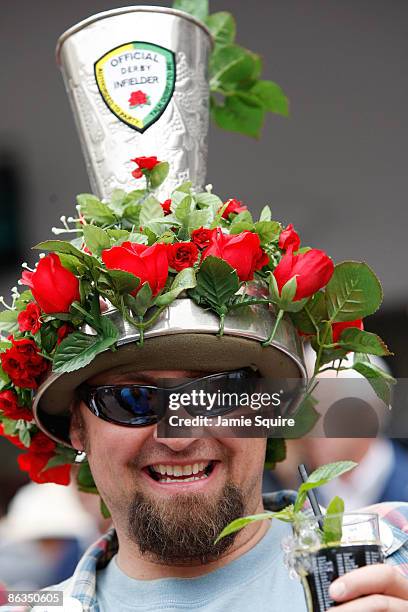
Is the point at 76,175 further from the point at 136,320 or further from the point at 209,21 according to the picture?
the point at 136,320

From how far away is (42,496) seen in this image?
2443 millimetres

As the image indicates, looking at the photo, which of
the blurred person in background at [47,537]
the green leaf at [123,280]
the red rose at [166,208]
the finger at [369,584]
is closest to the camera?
the finger at [369,584]

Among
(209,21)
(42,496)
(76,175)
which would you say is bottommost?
(42,496)

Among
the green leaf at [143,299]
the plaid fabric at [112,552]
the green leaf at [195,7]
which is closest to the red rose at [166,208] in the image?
the green leaf at [143,299]

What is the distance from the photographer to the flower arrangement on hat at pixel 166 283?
1.48 m

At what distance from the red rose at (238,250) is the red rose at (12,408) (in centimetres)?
46

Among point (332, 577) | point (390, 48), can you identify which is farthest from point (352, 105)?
point (332, 577)

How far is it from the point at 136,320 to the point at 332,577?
55cm

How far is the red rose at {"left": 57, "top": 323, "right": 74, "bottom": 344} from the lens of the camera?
5.07 feet

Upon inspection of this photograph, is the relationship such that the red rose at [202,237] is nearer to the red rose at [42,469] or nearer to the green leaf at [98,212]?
the green leaf at [98,212]

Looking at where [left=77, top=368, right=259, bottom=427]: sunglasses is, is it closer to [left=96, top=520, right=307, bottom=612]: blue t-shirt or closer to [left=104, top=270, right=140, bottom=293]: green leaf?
[left=104, top=270, right=140, bottom=293]: green leaf

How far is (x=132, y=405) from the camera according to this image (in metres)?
1.55

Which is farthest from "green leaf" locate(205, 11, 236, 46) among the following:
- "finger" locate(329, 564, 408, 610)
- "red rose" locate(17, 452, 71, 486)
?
"finger" locate(329, 564, 408, 610)

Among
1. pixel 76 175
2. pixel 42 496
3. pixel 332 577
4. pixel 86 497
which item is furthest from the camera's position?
pixel 76 175
